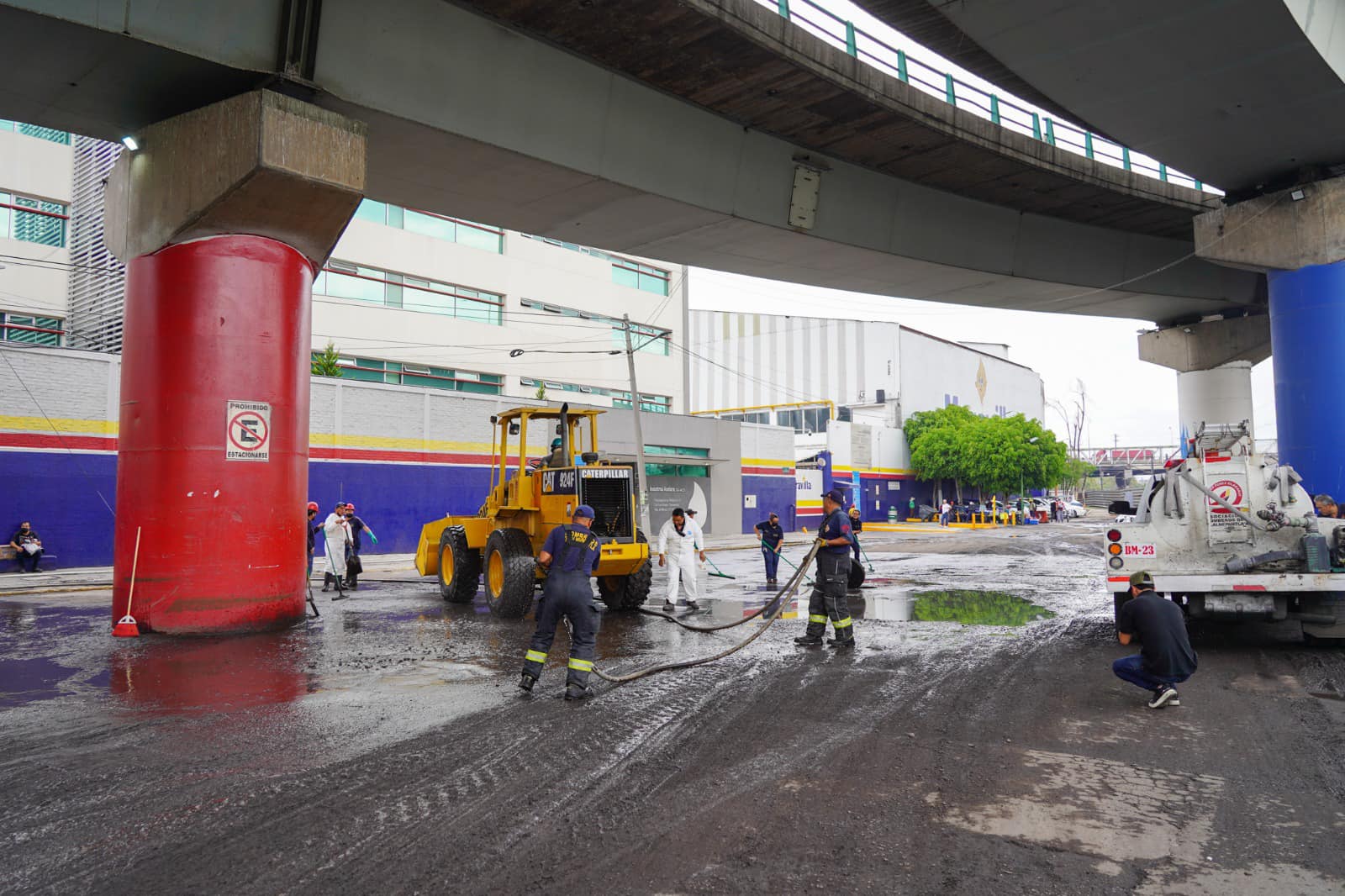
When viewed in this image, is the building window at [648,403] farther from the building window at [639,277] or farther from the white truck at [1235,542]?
the white truck at [1235,542]

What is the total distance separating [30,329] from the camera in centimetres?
2700

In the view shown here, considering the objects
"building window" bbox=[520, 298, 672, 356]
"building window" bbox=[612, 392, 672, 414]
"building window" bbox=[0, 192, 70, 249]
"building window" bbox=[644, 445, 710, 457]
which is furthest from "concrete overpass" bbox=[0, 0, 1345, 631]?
"building window" bbox=[612, 392, 672, 414]

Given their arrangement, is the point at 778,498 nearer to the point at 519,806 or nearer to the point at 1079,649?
the point at 1079,649

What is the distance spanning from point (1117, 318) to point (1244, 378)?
13.2 feet

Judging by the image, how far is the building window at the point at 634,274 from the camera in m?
38.5

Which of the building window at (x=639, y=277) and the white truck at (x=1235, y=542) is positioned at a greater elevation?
the building window at (x=639, y=277)

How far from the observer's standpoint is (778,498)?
142ft

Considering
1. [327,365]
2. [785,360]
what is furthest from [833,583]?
[785,360]

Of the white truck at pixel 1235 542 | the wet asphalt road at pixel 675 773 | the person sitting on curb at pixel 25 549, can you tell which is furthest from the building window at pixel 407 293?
the white truck at pixel 1235 542

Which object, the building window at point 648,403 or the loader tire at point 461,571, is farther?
the building window at point 648,403

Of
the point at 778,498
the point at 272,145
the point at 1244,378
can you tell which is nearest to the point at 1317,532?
the point at 272,145

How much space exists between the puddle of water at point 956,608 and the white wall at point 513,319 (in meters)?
21.6

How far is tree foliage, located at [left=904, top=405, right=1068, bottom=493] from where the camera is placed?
5491 cm

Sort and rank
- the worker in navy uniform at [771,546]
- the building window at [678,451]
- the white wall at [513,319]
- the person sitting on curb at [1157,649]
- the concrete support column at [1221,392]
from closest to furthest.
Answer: the person sitting on curb at [1157,649], the worker in navy uniform at [771,546], the concrete support column at [1221,392], the white wall at [513,319], the building window at [678,451]
